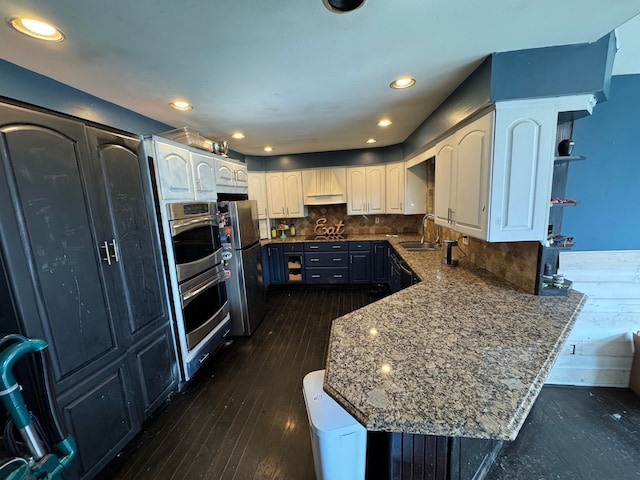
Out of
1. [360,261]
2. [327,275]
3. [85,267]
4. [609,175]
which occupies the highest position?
[609,175]

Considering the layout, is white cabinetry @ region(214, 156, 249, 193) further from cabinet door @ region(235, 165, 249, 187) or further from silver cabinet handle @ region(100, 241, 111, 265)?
silver cabinet handle @ region(100, 241, 111, 265)

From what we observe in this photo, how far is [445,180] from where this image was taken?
223 cm

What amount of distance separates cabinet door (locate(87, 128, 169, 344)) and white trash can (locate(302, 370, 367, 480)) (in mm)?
1335

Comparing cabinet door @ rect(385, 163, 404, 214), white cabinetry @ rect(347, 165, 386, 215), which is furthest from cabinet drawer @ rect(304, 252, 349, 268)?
cabinet door @ rect(385, 163, 404, 214)

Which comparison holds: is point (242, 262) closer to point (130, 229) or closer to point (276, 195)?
point (130, 229)

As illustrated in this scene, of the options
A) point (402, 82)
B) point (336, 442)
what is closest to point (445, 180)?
point (402, 82)

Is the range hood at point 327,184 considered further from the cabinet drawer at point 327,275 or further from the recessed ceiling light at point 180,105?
the recessed ceiling light at point 180,105

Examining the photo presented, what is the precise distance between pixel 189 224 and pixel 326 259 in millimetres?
2562

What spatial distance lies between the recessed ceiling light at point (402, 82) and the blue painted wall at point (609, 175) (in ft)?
4.14

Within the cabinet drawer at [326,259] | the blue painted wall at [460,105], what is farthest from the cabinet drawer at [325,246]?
the blue painted wall at [460,105]

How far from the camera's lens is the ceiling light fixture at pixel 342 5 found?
100cm

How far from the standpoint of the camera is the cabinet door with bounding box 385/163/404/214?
4.07m

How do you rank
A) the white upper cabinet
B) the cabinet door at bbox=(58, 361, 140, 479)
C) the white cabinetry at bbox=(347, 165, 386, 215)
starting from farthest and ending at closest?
the white cabinetry at bbox=(347, 165, 386, 215) < the white upper cabinet < the cabinet door at bbox=(58, 361, 140, 479)

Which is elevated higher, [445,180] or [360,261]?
[445,180]
